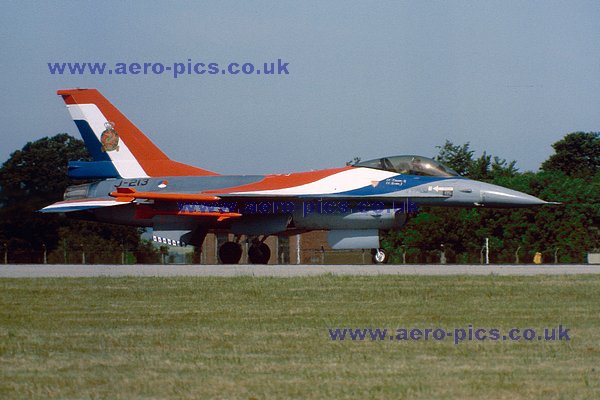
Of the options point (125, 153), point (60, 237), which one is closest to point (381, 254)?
point (125, 153)

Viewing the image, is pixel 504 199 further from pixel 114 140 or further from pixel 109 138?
pixel 109 138

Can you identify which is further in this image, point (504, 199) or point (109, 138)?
point (109, 138)

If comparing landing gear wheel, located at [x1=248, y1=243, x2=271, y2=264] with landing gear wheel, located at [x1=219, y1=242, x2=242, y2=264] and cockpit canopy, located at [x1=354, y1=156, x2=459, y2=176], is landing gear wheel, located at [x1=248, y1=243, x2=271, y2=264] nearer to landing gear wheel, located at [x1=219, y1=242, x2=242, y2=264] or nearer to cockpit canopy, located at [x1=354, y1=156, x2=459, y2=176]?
landing gear wheel, located at [x1=219, y1=242, x2=242, y2=264]

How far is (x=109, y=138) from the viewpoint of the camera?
30203 millimetres

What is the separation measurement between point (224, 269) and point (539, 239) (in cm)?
2048

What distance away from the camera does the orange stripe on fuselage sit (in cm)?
2666

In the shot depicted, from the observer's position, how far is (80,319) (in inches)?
462

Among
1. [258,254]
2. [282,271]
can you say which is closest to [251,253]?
[258,254]

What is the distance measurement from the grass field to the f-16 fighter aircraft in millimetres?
9262

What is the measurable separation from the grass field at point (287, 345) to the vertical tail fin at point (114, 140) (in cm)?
1418

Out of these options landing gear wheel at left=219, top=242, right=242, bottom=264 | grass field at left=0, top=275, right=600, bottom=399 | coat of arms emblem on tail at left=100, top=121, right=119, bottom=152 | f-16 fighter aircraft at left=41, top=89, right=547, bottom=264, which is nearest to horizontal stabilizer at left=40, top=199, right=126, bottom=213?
f-16 fighter aircraft at left=41, top=89, right=547, bottom=264

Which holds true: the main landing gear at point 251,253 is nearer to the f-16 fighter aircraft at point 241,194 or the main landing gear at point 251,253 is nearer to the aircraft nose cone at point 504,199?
the f-16 fighter aircraft at point 241,194

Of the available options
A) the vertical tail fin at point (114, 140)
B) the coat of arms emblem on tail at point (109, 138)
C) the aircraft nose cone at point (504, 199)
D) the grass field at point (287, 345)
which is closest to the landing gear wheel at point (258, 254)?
the vertical tail fin at point (114, 140)

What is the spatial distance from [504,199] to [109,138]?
508 inches
